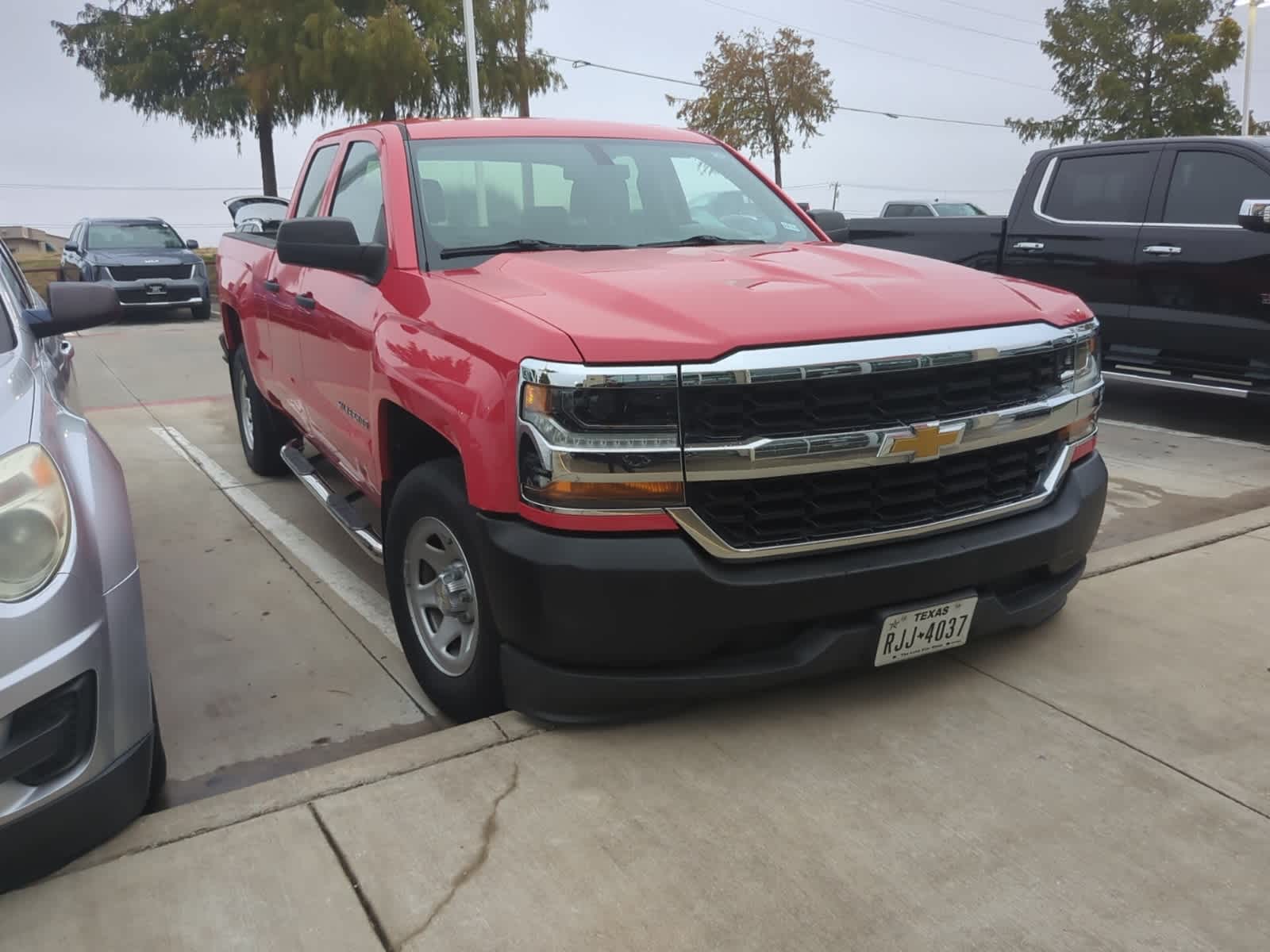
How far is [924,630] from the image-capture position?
3.08 meters

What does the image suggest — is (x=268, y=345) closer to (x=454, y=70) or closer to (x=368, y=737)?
(x=368, y=737)

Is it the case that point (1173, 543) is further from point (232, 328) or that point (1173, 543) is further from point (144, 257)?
point (144, 257)

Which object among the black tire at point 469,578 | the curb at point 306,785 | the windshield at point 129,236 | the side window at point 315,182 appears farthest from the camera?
the windshield at point 129,236

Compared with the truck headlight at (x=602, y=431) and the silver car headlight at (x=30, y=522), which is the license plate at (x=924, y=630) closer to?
the truck headlight at (x=602, y=431)

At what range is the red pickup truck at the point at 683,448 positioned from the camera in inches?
107

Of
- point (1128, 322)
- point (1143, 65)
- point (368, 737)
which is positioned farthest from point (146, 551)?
point (1143, 65)

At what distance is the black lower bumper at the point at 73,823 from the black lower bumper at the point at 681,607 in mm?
958

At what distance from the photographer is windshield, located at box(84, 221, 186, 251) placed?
18828mm

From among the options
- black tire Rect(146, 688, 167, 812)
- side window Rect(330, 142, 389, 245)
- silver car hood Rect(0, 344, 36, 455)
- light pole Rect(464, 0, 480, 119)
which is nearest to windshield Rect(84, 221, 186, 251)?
light pole Rect(464, 0, 480, 119)

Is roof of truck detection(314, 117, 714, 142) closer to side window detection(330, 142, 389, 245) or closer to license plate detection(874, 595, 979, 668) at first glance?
side window detection(330, 142, 389, 245)

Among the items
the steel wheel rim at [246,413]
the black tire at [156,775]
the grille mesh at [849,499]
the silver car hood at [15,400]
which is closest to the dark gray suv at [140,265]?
the steel wheel rim at [246,413]

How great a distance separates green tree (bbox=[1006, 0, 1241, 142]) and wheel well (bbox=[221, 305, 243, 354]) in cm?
2564

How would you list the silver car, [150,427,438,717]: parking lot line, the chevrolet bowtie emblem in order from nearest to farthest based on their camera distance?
the silver car → the chevrolet bowtie emblem → [150,427,438,717]: parking lot line

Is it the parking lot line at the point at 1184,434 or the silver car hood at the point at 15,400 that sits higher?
the silver car hood at the point at 15,400
